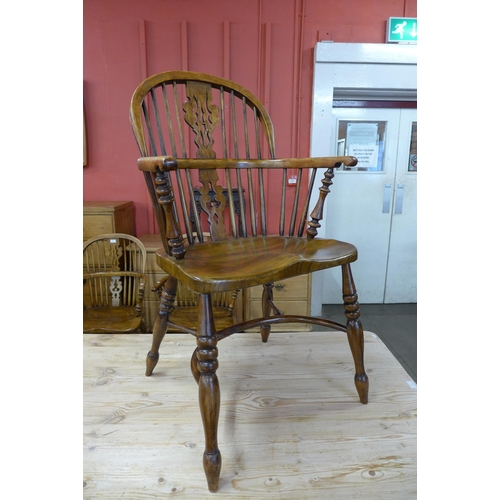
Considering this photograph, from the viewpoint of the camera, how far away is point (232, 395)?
3.52 ft

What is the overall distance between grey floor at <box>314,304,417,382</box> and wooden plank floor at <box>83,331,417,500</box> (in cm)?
126

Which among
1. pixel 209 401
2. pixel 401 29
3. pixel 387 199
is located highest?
pixel 401 29

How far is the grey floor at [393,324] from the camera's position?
7.94ft

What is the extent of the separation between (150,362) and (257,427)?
434 millimetres

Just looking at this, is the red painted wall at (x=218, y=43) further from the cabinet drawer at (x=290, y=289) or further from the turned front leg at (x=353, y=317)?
Result: the turned front leg at (x=353, y=317)

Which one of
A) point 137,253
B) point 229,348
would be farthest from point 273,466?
point 137,253

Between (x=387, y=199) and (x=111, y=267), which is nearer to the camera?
(x=111, y=267)

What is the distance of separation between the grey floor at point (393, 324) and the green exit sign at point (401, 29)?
2159 mm

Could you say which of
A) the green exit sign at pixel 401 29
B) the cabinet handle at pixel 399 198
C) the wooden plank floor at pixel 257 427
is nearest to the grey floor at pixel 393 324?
the cabinet handle at pixel 399 198

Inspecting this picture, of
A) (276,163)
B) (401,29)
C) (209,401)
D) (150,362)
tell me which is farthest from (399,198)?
(209,401)

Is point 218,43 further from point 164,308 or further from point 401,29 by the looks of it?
point 164,308

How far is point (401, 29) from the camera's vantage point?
8.34ft

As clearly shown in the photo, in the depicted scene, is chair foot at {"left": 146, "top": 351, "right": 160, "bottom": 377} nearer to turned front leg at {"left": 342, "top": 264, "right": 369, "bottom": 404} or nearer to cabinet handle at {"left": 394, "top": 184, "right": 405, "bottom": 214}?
turned front leg at {"left": 342, "top": 264, "right": 369, "bottom": 404}

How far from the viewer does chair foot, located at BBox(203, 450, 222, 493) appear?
2.40 ft
